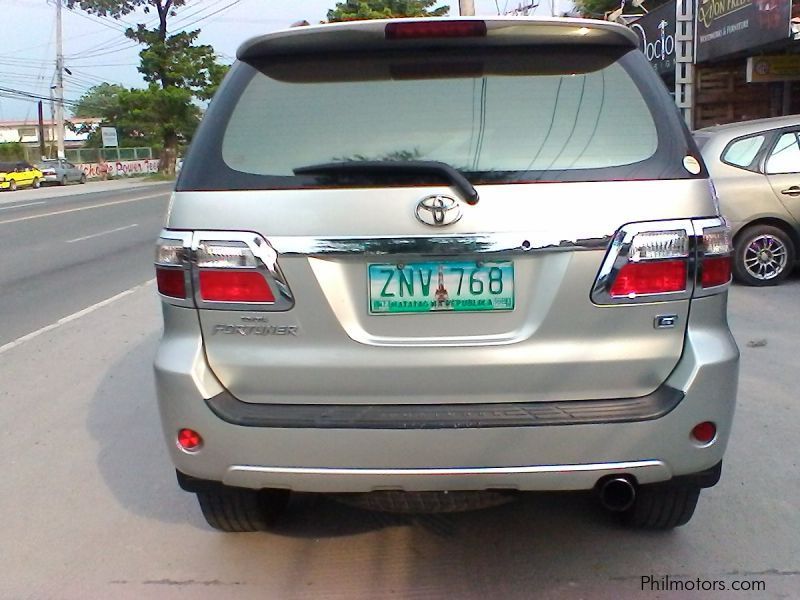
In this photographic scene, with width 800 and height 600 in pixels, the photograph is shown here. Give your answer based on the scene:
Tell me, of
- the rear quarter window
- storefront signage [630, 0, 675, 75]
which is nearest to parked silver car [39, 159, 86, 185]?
storefront signage [630, 0, 675, 75]

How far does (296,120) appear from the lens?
294cm

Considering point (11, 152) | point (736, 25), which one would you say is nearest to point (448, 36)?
point (736, 25)

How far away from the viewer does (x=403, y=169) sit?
2.80m

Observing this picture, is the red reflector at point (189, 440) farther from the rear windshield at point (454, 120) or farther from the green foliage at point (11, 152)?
the green foliage at point (11, 152)

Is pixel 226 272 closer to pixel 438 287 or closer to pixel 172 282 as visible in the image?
pixel 172 282

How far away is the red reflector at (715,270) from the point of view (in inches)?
113

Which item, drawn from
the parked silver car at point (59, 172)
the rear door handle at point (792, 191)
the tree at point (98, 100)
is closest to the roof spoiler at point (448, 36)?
the rear door handle at point (792, 191)

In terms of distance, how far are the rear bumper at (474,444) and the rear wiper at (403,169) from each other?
25.6 inches

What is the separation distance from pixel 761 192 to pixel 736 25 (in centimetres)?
795

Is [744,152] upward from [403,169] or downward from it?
downward

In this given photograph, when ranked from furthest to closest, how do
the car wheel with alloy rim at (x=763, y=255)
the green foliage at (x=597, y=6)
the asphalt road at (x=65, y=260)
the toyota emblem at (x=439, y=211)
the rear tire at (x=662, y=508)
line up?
the green foliage at (x=597, y=6) → the asphalt road at (x=65, y=260) → the car wheel with alloy rim at (x=763, y=255) → the rear tire at (x=662, y=508) → the toyota emblem at (x=439, y=211)

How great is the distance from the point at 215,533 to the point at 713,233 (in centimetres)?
239

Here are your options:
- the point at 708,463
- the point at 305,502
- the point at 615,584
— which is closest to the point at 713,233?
the point at 708,463

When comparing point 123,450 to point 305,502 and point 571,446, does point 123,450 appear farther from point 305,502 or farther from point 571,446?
point 571,446
